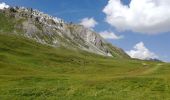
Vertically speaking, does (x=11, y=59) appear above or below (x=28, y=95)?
above

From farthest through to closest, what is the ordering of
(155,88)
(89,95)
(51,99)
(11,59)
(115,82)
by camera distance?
(11,59) → (115,82) → (155,88) → (89,95) → (51,99)

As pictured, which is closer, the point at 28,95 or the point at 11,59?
the point at 28,95

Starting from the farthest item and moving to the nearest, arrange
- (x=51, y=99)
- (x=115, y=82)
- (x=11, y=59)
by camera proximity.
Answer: (x=11, y=59)
(x=115, y=82)
(x=51, y=99)

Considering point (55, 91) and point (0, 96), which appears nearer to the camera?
point (0, 96)

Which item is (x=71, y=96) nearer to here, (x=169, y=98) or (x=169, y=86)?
(x=169, y=98)

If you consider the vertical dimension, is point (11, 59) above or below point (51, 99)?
above

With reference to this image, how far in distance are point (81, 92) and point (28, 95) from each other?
704 centimetres

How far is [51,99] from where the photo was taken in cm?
4444

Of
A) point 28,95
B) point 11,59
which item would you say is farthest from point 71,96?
point 11,59

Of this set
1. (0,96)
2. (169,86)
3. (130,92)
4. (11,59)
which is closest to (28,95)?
(0,96)

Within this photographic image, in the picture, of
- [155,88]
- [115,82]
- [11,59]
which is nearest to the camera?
[155,88]

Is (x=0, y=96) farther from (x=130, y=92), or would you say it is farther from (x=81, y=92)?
(x=130, y=92)

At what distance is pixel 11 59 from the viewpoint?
168125 millimetres

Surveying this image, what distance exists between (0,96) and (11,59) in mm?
125088
